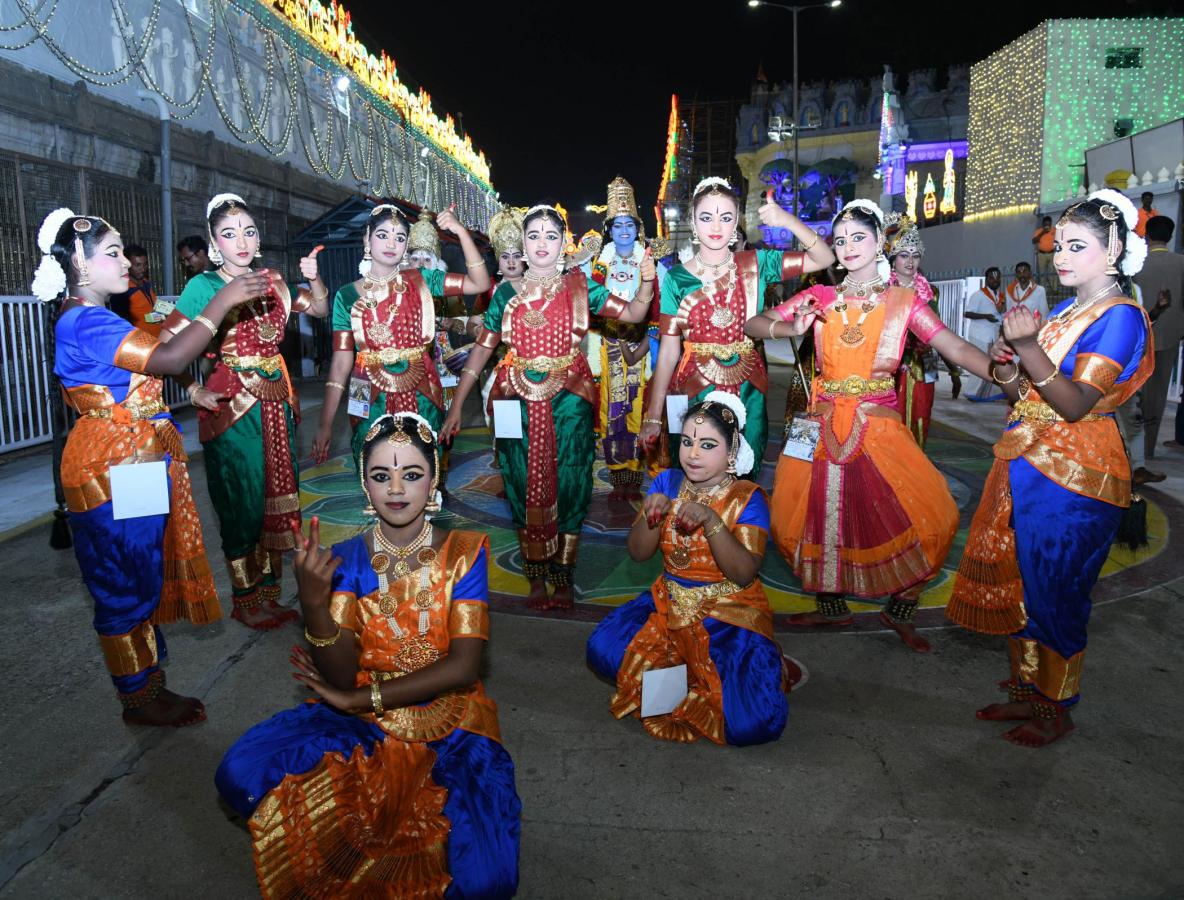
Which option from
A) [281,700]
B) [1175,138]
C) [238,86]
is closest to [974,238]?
[1175,138]

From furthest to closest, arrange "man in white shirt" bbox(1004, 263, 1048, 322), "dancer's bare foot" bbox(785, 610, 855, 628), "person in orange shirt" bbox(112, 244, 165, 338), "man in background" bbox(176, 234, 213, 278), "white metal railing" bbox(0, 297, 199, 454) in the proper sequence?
1. "man in white shirt" bbox(1004, 263, 1048, 322)
2. "white metal railing" bbox(0, 297, 199, 454)
3. "man in background" bbox(176, 234, 213, 278)
4. "person in orange shirt" bbox(112, 244, 165, 338)
5. "dancer's bare foot" bbox(785, 610, 855, 628)

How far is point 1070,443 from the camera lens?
3006mm

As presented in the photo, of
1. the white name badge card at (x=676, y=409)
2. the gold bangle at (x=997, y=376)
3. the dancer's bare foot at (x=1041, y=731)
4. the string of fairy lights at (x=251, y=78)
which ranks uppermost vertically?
the string of fairy lights at (x=251, y=78)

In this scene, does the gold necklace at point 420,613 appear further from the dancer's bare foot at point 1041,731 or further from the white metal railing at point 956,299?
the white metal railing at point 956,299

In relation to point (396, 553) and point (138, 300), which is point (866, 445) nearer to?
point (396, 553)

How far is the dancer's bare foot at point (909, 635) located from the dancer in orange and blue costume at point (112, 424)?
3021 millimetres

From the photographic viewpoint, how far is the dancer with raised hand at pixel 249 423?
3.99m

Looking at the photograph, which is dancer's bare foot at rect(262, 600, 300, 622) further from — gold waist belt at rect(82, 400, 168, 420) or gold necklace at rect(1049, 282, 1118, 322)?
gold necklace at rect(1049, 282, 1118, 322)

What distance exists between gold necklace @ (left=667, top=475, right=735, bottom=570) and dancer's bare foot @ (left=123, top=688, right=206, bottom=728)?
6.29 ft

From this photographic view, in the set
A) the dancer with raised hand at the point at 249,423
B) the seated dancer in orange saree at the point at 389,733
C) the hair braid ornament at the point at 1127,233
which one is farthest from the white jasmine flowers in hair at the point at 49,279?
the hair braid ornament at the point at 1127,233

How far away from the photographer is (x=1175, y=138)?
1532 cm

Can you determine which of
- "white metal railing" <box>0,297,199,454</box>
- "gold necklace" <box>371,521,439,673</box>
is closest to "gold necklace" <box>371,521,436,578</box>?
"gold necklace" <box>371,521,439,673</box>

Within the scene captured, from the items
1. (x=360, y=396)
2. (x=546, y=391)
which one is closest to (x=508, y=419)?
(x=546, y=391)

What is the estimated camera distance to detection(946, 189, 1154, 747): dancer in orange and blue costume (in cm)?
290
